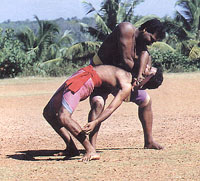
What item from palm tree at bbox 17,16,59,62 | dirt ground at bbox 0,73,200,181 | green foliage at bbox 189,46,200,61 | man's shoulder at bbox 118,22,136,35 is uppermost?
man's shoulder at bbox 118,22,136,35

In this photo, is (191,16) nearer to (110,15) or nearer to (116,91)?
(110,15)

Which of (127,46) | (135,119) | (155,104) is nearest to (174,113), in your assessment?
(135,119)

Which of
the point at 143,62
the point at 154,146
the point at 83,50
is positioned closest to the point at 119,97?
the point at 143,62

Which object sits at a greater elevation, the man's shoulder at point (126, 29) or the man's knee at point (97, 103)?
the man's shoulder at point (126, 29)

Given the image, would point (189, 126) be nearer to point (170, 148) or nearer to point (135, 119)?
point (135, 119)

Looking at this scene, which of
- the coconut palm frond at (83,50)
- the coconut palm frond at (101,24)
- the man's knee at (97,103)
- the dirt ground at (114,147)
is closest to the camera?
the dirt ground at (114,147)

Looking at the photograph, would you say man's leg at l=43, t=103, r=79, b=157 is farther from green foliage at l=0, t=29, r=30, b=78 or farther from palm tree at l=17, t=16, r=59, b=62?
palm tree at l=17, t=16, r=59, b=62

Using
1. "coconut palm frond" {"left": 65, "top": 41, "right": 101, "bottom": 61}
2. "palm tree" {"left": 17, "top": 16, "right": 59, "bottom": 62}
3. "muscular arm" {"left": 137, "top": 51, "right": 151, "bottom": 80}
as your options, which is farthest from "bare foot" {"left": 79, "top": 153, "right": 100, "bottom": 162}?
"palm tree" {"left": 17, "top": 16, "right": 59, "bottom": 62}

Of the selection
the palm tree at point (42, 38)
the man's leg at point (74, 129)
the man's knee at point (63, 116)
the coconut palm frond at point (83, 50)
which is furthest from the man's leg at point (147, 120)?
the palm tree at point (42, 38)

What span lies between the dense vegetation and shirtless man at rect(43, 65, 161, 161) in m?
25.0

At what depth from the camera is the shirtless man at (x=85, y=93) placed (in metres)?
6.50

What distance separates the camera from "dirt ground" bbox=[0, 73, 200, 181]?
573 centimetres

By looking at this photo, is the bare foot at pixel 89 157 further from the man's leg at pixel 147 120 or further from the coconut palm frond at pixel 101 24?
the coconut palm frond at pixel 101 24

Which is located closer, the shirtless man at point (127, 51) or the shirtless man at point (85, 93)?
the shirtless man at point (85, 93)
